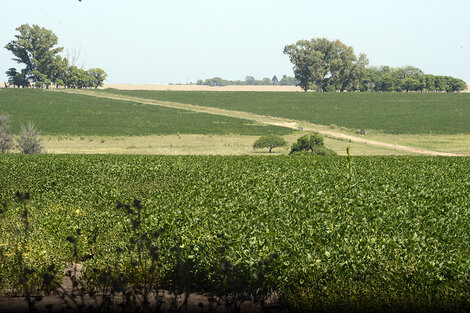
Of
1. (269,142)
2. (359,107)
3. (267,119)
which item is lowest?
(269,142)

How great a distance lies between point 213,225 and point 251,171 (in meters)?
13.5

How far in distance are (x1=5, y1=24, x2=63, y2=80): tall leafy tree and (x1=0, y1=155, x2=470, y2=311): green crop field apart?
107908 millimetres

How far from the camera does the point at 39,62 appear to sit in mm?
129000

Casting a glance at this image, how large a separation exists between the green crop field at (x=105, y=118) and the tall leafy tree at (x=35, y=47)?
46.0ft

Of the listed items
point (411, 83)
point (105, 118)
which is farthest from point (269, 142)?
point (411, 83)

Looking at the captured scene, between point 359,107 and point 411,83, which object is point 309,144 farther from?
point 411,83

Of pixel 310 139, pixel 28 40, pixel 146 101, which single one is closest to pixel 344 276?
pixel 310 139

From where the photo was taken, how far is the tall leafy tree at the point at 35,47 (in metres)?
129

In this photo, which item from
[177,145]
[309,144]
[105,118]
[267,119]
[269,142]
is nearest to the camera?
[309,144]

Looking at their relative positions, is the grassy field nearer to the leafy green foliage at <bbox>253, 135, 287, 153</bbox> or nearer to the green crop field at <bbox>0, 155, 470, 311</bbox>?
the leafy green foliage at <bbox>253, 135, 287, 153</bbox>

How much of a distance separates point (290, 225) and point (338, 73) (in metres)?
127

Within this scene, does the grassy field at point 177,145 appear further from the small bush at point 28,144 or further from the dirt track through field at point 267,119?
the small bush at point 28,144

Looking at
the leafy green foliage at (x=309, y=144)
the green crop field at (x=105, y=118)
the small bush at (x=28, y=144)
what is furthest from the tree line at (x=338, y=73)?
the small bush at (x=28, y=144)

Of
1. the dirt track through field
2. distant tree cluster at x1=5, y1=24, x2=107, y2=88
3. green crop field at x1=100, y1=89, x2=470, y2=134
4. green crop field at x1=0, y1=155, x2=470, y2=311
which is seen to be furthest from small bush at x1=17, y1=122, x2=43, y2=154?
distant tree cluster at x1=5, y1=24, x2=107, y2=88
